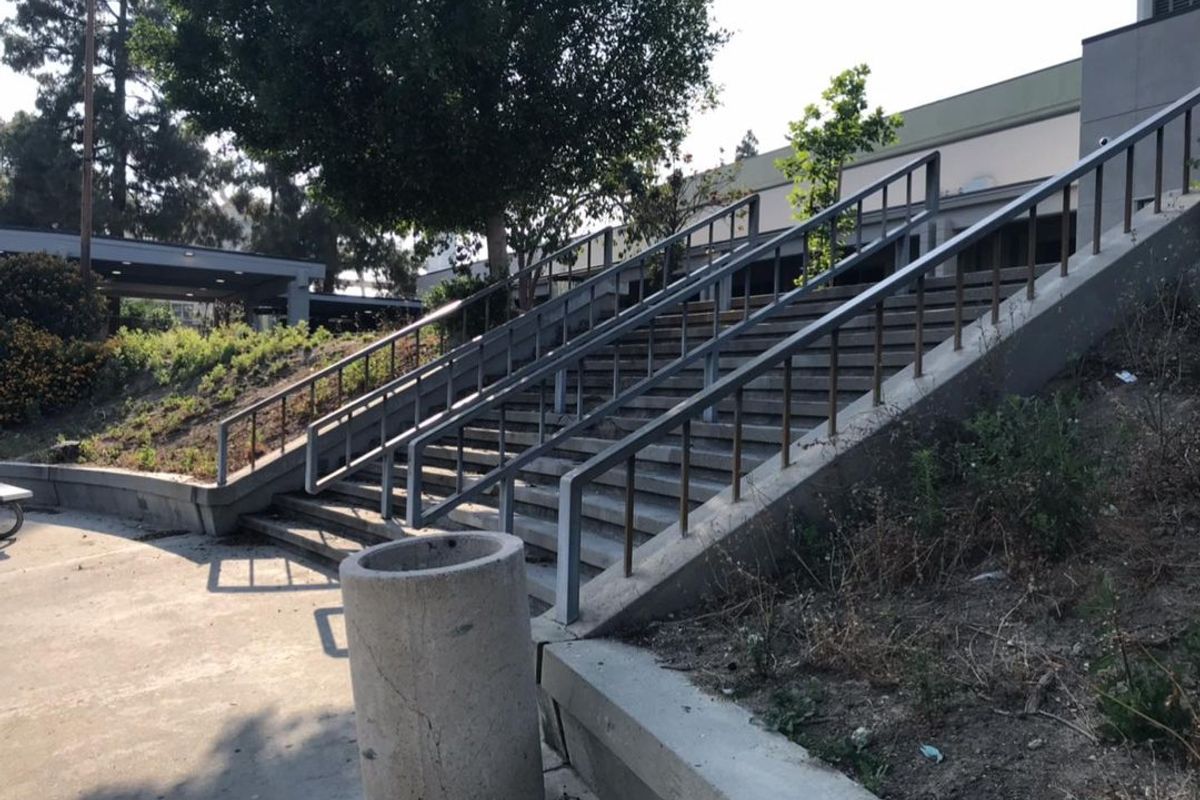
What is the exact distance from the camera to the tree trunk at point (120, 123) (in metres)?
35.5

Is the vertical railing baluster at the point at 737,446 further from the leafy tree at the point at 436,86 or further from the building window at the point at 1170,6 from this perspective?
the building window at the point at 1170,6

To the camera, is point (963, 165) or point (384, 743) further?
point (963, 165)

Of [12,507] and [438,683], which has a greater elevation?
[438,683]

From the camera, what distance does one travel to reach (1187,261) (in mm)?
5293

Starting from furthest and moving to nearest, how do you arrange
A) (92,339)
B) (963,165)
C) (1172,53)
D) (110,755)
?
(963,165)
(92,339)
(1172,53)
(110,755)

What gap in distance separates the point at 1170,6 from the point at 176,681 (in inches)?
474

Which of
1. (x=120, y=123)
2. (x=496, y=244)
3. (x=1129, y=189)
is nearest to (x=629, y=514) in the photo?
(x=1129, y=189)

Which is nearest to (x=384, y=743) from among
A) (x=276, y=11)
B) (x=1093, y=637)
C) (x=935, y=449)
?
(x=1093, y=637)

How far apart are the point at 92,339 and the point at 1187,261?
17.2 metres

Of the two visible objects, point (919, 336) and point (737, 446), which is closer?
point (737, 446)

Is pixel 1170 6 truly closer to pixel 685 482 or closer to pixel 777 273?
pixel 777 273

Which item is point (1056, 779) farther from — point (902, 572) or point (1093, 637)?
point (902, 572)

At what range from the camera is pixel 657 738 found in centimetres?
282

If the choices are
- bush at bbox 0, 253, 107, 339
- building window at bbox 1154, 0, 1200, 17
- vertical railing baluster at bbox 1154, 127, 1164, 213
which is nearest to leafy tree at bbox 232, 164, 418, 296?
bush at bbox 0, 253, 107, 339
